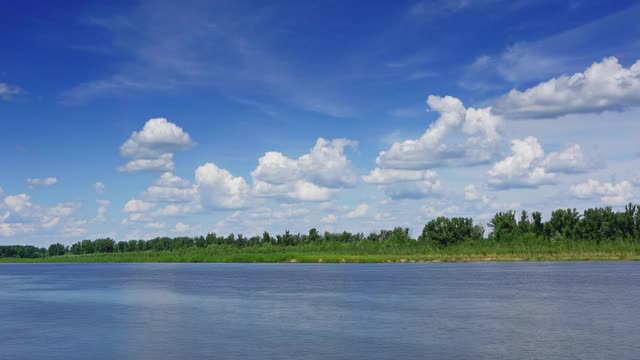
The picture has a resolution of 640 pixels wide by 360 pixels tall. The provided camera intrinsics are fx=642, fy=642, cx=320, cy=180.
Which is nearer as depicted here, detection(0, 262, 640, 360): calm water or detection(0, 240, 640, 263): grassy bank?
detection(0, 262, 640, 360): calm water

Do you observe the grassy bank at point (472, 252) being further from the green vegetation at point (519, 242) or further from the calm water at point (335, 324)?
the calm water at point (335, 324)

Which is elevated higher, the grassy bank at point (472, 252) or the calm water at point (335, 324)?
the grassy bank at point (472, 252)

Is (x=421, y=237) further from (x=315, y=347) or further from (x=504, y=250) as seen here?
(x=315, y=347)

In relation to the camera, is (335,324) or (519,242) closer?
(335,324)

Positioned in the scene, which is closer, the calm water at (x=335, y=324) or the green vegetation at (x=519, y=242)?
the calm water at (x=335, y=324)

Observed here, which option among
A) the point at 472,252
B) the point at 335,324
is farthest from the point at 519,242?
the point at 335,324

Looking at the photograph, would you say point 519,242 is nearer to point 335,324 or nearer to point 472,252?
point 472,252

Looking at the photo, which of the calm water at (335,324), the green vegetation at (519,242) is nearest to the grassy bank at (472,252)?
the green vegetation at (519,242)

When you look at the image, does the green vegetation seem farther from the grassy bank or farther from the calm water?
the calm water

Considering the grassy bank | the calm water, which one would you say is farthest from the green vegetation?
the calm water

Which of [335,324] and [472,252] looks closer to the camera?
[335,324]

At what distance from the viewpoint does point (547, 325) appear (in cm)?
4216


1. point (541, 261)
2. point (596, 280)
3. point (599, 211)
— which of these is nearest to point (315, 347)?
point (596, 280)

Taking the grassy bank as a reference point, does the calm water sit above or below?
below
